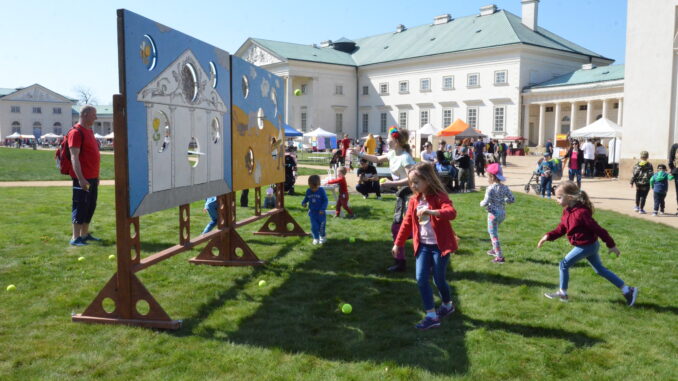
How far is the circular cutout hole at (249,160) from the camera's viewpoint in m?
7.78

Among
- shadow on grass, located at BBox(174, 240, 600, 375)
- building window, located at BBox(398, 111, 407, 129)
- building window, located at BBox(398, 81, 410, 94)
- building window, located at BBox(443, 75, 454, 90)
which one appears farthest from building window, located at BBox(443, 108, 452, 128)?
shadow on grass, located at BBox(174, 240, 600, 375)

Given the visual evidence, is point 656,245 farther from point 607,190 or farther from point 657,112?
point 657,112

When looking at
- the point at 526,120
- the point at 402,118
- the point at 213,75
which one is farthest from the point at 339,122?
the point at 213,75

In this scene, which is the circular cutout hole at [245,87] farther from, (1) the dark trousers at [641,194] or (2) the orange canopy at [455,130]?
(2) the orange canopy at [455,130]

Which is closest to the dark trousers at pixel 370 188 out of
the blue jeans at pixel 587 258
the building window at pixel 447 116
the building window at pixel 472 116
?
the blue jeans at pixel 587 258

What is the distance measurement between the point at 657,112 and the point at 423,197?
22237mm

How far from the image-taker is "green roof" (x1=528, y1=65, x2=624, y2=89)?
161 feet

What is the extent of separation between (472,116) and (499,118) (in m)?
3.27

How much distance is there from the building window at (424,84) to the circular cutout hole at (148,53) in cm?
5970

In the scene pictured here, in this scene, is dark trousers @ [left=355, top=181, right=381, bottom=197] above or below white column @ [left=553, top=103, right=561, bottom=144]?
A: below

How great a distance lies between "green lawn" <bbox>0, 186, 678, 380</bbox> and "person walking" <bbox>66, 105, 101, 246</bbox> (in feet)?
1.32

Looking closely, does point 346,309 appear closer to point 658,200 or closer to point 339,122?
point 658,200

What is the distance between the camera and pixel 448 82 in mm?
60562

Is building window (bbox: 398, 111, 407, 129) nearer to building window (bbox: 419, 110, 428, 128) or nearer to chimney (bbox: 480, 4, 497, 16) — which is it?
building window (bbox: 419, 110, 428, 128)
